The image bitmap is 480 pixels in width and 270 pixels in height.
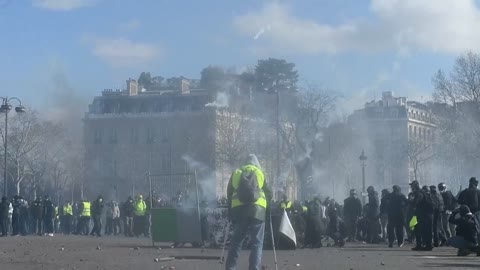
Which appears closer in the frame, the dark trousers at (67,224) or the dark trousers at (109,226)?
the dark trousers at (109,226)

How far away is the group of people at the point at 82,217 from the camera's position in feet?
120

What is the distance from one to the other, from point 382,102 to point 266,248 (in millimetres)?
90601

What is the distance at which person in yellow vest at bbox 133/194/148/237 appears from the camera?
36.2 metres

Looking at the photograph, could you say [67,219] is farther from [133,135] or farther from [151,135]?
[133,135]

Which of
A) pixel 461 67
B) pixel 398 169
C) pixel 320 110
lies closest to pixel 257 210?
pixel 461 67

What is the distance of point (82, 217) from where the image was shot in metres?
39.8

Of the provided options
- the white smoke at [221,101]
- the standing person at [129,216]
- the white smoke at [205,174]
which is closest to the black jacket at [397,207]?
the standing person at [129,216]

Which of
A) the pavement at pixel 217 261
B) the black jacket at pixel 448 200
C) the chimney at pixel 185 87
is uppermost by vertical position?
the chimney at pixel 185 87

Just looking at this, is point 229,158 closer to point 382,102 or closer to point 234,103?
point 234,103

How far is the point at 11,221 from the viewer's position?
38562mm

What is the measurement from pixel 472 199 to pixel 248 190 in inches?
399

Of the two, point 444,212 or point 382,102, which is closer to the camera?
point 444,212

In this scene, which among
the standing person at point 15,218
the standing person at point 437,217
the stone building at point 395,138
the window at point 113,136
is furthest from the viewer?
the window at point 113,136

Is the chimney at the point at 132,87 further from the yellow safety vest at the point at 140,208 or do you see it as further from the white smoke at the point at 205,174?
the yellow safety vest at the point at 140,208
